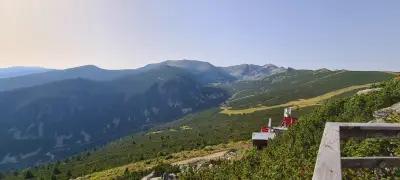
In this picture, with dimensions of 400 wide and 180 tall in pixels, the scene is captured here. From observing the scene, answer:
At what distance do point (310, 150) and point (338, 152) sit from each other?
12740 mm

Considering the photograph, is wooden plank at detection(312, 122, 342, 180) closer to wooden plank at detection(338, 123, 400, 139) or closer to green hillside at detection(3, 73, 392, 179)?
wooden plank at detection(338, 123, 400, 139)

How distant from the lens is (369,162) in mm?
4125

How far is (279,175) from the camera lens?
1395 centimetres

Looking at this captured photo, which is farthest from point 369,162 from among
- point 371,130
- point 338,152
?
point 338,152

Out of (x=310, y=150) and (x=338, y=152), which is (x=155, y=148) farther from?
(x=338, y=152)

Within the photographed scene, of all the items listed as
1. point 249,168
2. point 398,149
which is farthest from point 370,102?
point 398,149

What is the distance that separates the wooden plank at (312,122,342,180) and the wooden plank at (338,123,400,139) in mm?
120

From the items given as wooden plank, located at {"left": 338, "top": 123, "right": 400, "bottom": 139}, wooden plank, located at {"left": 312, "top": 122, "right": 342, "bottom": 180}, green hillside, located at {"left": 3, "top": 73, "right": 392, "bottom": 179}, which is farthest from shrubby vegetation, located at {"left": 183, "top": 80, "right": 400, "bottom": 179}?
green hillside, located at {"left": 3, "top": 73, "right": 392, "bottom": 179}

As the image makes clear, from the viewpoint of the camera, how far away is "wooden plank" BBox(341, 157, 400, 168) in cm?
399

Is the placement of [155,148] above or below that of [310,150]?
below

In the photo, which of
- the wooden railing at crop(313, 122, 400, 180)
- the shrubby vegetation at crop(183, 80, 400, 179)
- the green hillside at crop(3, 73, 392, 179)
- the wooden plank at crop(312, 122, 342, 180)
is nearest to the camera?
the wooden plank at crop(312, 122, 342, 180)

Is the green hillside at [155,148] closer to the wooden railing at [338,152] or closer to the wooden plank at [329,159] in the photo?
the wooden railing at [338,152]

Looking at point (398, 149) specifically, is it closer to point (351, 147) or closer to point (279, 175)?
point (351, 147)

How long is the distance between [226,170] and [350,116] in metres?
6.37
